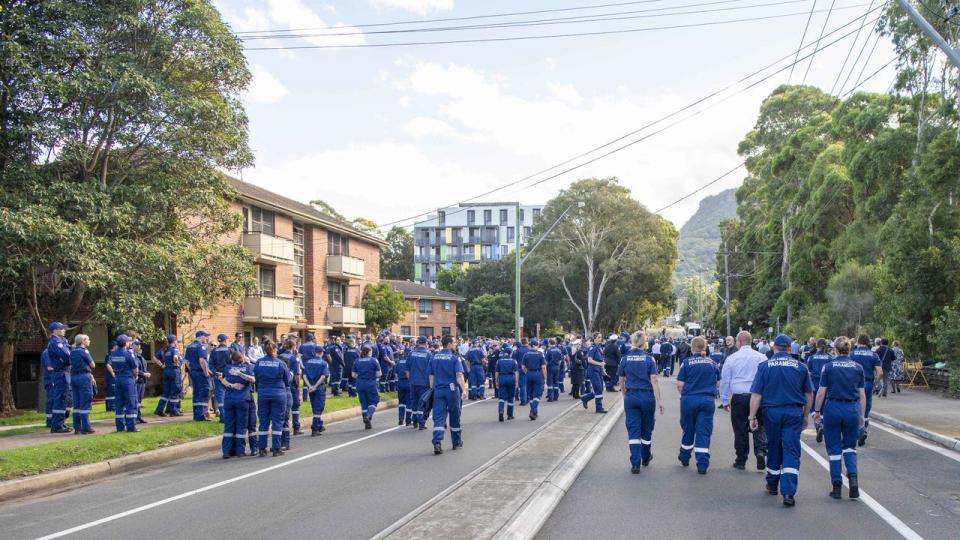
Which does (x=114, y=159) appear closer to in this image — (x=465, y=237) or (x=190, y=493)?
(x=190, y=493)

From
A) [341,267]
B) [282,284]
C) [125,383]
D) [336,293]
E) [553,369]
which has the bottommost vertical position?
[553,369]

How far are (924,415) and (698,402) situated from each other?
10670 millimetres

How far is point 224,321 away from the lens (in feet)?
113

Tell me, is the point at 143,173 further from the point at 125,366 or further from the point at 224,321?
the point at 224,321

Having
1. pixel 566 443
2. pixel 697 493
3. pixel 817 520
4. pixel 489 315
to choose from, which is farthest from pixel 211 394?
pixel 489 315

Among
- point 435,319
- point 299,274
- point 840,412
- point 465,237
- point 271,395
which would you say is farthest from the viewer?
point 465,237

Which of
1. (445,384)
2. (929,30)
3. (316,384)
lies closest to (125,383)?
(316,384)

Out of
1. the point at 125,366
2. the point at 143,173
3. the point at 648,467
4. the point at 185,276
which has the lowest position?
the point at 648,467

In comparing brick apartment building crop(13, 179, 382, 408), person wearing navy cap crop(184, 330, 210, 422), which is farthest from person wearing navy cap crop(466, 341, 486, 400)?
brick apartment building crop(13, 179, 382, 408)

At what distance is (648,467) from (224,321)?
26457 mm

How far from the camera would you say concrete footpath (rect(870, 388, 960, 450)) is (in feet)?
50.4

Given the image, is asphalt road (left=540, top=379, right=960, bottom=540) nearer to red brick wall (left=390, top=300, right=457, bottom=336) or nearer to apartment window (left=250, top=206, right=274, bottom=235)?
apartment window (left=250, top=206, right=274, bottom=235)

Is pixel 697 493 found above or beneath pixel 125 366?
beneath

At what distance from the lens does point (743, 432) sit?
11.5 metres
